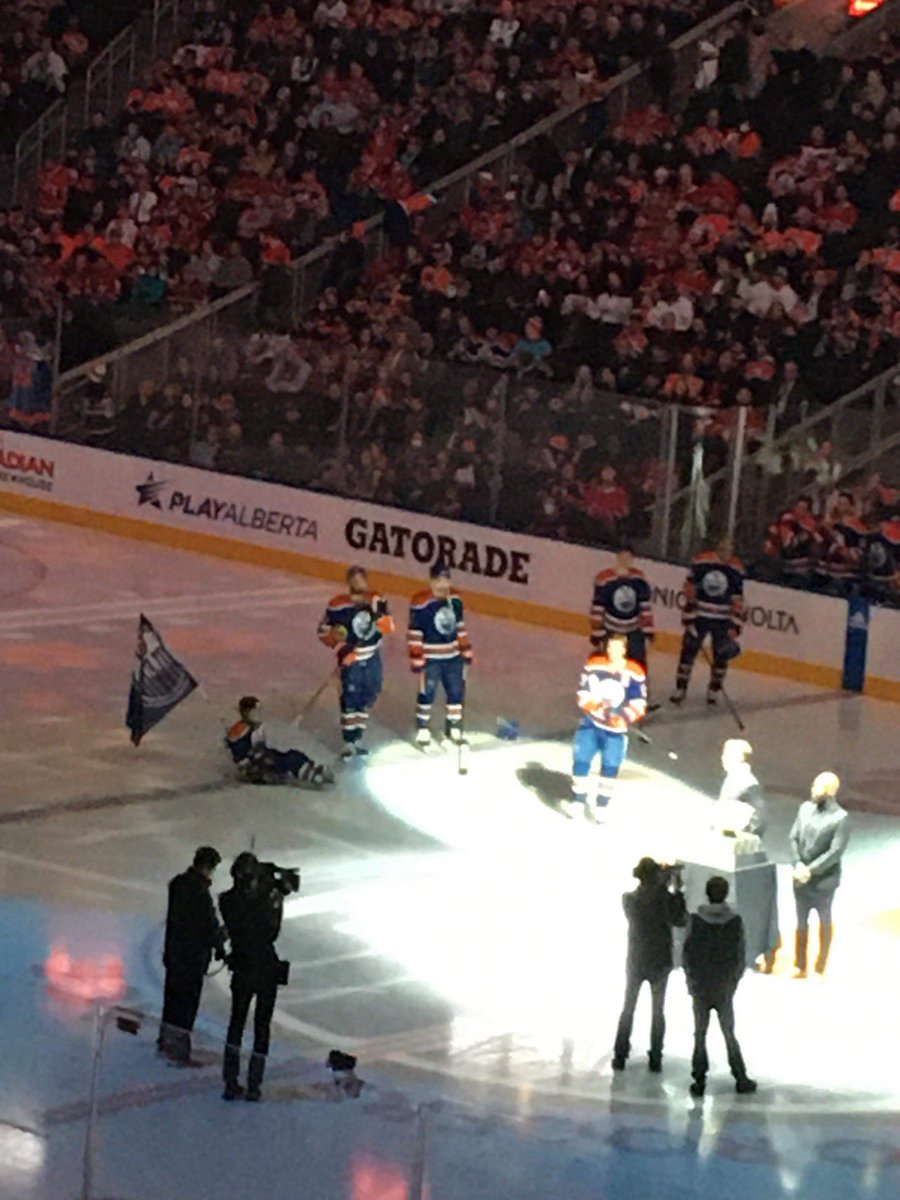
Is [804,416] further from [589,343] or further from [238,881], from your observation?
[238,881]

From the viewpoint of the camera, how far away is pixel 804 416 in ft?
81.6

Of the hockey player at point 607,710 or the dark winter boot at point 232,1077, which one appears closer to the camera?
the dark winter boot at point 232,1077

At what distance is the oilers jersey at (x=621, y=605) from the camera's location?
2209cm

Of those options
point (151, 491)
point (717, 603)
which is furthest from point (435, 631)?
point (151, 491)

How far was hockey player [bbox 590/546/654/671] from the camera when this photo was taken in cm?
2209

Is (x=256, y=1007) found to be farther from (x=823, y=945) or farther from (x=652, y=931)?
(x=823, y=945)

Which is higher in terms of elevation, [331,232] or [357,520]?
[331,232]

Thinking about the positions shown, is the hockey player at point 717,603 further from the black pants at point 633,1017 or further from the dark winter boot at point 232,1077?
the dark winter boot at point 232,1077

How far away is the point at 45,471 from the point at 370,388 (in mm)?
4830

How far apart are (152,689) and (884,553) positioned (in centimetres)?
702

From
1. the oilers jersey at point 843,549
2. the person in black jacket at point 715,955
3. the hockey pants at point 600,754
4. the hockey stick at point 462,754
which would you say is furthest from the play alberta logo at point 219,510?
the person in black jacket at point 715,955

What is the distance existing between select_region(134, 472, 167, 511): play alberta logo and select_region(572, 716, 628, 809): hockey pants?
1128 centimetres

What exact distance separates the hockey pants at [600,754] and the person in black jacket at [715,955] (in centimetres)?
554

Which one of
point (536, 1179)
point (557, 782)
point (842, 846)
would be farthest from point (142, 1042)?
point (557, 782)
